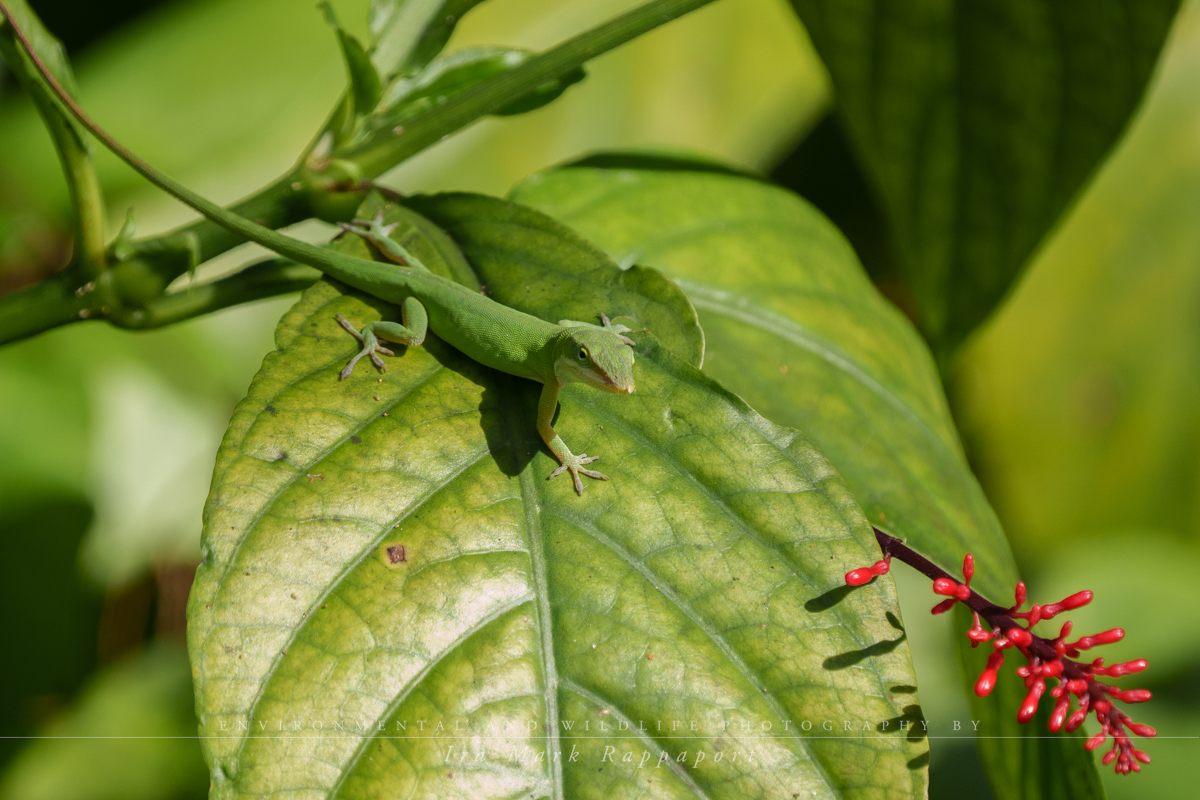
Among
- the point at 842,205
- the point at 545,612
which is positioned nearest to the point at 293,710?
the point at 545,612

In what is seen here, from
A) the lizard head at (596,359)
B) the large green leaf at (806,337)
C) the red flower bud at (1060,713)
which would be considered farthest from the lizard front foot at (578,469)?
the red flower bud at (1060,713)

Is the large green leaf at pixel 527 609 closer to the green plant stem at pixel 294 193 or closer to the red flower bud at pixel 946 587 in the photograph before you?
the red flower bud at pixel 946 587

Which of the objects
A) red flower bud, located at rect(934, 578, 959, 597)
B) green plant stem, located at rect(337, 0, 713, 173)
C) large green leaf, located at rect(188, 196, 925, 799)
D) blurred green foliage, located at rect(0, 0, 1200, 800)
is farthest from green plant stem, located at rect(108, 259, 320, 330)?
blurred green foliage, located at rect(0, 0, 1200, 800)

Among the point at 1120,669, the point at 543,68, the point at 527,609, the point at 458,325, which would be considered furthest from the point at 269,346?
the point at 1120,669

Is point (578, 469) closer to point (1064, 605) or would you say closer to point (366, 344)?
point (366, 344)

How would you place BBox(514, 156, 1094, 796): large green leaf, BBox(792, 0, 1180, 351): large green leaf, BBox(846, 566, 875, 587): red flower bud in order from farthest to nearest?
BBox(792, 0, 1180, 351): large green leaf → BBox(514, 156, 1094, 796): large green leaf → BBox(846, 566, 875, 587): red flower bud

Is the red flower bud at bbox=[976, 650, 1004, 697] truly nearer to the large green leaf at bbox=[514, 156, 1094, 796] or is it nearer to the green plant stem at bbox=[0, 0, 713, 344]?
the large green leaf at bbox=[514, 156, 1094, 796]

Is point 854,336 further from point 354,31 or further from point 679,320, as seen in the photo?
point 354,31
